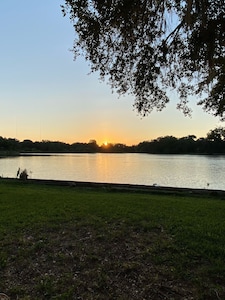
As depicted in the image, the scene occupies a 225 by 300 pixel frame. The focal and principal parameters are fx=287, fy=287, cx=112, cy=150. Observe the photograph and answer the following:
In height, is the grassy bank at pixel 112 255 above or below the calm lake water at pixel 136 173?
above

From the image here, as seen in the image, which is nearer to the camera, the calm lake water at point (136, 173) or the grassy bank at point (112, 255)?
the grassy bank at point (112, 255)

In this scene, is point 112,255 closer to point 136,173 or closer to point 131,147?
point 136,173

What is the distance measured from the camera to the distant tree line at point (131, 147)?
290 ft

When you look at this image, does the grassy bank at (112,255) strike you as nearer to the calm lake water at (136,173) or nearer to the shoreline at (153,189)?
the shoreline at (153,189)

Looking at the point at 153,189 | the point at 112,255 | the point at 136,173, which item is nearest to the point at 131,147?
the point at 136,173

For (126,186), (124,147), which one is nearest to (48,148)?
(124,147)

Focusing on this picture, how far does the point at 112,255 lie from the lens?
13.7 feet

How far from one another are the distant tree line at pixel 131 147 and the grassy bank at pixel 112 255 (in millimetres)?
72129

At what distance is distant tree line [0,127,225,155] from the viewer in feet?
290

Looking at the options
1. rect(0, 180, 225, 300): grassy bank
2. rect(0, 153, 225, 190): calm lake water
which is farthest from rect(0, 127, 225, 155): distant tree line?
rect(0, 180, 225, 300): grassy bank

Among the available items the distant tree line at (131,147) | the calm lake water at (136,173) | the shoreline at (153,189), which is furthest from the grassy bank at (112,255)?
the distant tree line at (131,147)

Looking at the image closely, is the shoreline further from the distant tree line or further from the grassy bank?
the distant tree line

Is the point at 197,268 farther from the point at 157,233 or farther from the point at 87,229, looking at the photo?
the point at 87,229

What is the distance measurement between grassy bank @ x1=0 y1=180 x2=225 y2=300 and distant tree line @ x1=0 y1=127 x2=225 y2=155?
7213 cm
